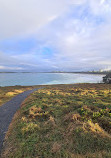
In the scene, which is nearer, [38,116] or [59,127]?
[59,127]

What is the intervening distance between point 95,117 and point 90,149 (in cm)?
266

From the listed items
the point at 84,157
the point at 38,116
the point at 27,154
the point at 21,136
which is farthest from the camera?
the point at 38,116

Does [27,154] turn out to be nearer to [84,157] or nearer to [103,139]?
[84,157]

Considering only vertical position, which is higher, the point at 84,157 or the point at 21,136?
the point at 84,157

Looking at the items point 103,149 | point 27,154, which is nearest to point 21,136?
point 27,154

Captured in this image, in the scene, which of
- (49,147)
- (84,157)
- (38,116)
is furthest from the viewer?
(38,116)

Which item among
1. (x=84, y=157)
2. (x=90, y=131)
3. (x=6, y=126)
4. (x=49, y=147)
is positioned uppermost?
(x=90, y=131)

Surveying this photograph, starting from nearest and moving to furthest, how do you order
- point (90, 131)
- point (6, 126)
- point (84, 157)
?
point (84, 157), point (90, 131), point (6, 126)

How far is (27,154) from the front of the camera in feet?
10.8

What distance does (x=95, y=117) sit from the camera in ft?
18.1

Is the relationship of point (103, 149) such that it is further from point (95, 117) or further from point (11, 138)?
point (11, 138)

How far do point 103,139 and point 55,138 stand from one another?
2500 mm

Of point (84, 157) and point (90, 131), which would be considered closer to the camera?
point (84, 157)

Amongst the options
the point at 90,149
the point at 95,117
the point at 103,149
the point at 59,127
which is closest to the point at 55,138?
the point at 59,127
